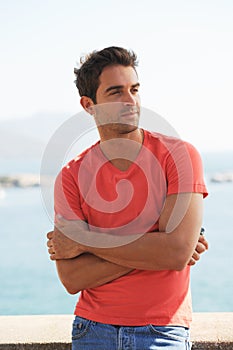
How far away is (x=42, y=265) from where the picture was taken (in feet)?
39.8

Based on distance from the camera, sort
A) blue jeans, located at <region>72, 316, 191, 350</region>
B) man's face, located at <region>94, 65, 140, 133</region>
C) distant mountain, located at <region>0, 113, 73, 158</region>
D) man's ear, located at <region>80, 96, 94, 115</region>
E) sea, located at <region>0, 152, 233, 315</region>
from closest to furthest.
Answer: blue jeans, located at <region>72, 316, 191, 350</region>, man's face, located at <region>94, 65, 140, 133</region>, man's ear, located at <region>80, 96, 94, 115</region>, sea, located at <region>0, 152, 233, 315</region>, distant mountain, located at <region>0, 113, 73, 158</region>

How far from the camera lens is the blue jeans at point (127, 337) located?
1.58 metres

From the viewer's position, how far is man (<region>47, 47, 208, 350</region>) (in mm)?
1592

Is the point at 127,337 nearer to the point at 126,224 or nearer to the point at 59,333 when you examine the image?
the point at 126,224

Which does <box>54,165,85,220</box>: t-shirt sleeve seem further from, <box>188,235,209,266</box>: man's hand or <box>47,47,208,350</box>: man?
<box>188,235,209,266</box>: man's hand

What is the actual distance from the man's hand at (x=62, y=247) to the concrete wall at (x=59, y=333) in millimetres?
366

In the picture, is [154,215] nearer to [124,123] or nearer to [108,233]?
[108,233]

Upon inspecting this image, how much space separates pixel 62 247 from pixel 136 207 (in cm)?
22

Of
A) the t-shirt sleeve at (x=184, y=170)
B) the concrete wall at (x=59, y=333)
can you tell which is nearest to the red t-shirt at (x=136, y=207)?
the t-shirt sleeve at (x=184, y=170)

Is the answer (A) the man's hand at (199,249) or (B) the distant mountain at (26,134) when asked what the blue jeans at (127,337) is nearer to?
(A) the man's hand at (199,249)

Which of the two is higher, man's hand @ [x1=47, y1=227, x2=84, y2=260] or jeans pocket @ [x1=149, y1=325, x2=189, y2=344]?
man's hand @ [x1=47, y1=227, x2=84, y2=260]

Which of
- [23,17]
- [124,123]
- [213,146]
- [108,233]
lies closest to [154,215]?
[108,233]

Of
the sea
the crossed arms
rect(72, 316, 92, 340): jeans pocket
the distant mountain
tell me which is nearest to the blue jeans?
rect(72, 316, 92, 340): jeans pocket

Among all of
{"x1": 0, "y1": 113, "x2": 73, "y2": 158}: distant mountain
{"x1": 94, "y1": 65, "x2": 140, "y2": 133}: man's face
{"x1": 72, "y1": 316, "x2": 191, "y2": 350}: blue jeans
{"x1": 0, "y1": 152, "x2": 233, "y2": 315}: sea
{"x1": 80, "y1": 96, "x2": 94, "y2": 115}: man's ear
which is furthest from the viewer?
{"x1": 0, "y1": 113, "x2": 73, "y2": 158}: distant mountain
